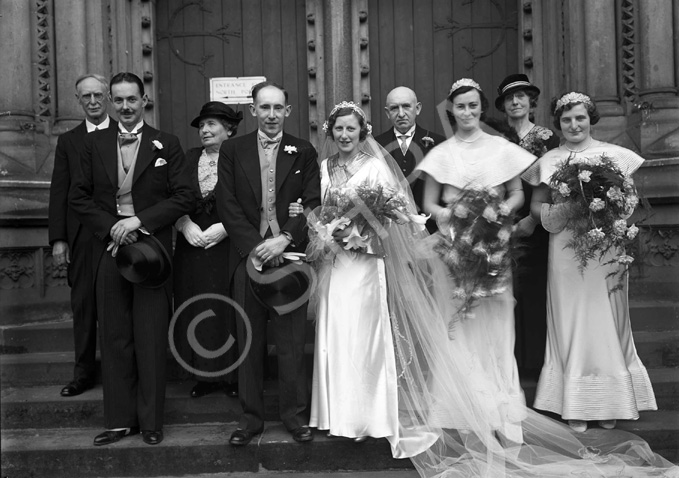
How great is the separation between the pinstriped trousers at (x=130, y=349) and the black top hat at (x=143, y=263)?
11 centimetres

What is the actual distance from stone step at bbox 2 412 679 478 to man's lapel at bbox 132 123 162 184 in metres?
1.62

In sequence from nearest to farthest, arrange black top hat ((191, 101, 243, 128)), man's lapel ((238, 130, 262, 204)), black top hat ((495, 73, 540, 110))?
1. man's lapel ((238, 130, 262, 204))
2. black top hat ((191, 101, 243, 128))
3. black top hat ((495, 73, 540, 110))

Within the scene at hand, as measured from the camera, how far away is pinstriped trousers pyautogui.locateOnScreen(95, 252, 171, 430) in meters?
4.67

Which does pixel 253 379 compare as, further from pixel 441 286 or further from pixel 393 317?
pixel 441 286

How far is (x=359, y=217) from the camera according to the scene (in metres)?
4.58

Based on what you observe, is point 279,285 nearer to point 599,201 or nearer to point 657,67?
point 599,201

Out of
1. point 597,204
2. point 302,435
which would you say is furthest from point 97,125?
point 597,204

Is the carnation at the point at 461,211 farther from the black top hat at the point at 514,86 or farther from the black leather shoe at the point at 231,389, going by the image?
the black leather shoe at the point at 231,389

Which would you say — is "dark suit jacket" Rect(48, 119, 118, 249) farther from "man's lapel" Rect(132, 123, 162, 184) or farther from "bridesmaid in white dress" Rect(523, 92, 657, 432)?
"bridesmaid in white dress" Rect(523, 92, 657, 432)

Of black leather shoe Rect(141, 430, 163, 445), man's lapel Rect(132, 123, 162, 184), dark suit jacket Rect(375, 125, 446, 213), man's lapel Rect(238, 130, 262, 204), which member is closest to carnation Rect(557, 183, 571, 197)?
dark suit jacket Rect(375, 125, 446, 213)

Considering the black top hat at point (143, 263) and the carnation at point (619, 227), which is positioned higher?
the carnation at point (619, 227)

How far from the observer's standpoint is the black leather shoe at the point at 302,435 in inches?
179

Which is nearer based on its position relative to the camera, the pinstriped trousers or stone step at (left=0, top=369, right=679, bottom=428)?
the pinstriped trousers

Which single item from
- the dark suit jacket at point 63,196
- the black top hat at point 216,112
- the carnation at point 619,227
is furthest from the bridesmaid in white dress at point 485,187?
the dark suit jacket at point 63,196
